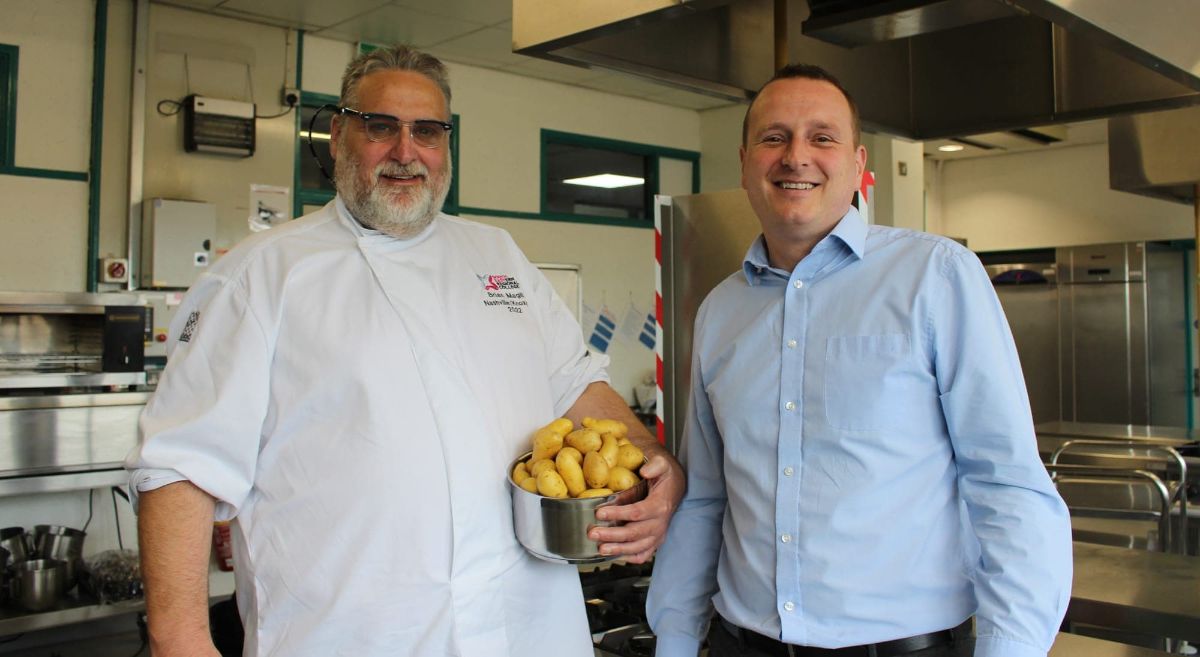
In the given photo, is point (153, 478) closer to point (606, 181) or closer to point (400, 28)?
point (400, 28)

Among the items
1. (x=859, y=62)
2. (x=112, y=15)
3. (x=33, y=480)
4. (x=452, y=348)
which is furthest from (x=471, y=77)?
(x=452, y=348)

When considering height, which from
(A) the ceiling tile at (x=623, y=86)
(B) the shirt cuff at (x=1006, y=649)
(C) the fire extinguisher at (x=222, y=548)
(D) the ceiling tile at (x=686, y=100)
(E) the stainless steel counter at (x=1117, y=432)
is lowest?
(C) the fire extinguisher at (x=222, y=548)

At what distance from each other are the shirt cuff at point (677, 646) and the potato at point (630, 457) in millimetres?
332

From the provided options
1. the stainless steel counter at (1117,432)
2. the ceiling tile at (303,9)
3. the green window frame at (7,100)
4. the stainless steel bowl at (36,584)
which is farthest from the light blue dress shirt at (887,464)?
the green window frame at (7,100)

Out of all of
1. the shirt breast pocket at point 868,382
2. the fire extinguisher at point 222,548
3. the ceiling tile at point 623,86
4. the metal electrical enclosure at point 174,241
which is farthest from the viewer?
the ceiling tile at point 623,86

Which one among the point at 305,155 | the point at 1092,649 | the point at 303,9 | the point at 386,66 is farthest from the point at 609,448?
the point at 305,155

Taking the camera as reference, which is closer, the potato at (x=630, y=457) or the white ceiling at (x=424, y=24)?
the potato at (x=630, y=457)

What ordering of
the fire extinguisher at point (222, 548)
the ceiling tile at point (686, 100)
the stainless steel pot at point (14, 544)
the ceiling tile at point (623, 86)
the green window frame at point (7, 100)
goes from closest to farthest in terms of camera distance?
the stainless steel pot at point (14, 544), the fire extinguisher at point (222, 548), the green window frame at point (7, 100), the ceiling tile at point (623, 86), the ceiling tile at point (686, 100)

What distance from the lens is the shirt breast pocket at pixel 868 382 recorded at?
146 cm

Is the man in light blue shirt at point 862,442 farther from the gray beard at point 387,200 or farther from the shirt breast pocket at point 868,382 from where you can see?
the gray beard at point 387,200

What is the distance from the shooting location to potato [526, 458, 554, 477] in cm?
154

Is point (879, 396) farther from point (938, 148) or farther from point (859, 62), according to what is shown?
point (938, 148)

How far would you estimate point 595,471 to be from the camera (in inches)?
61.1

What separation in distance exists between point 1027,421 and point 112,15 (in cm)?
505
